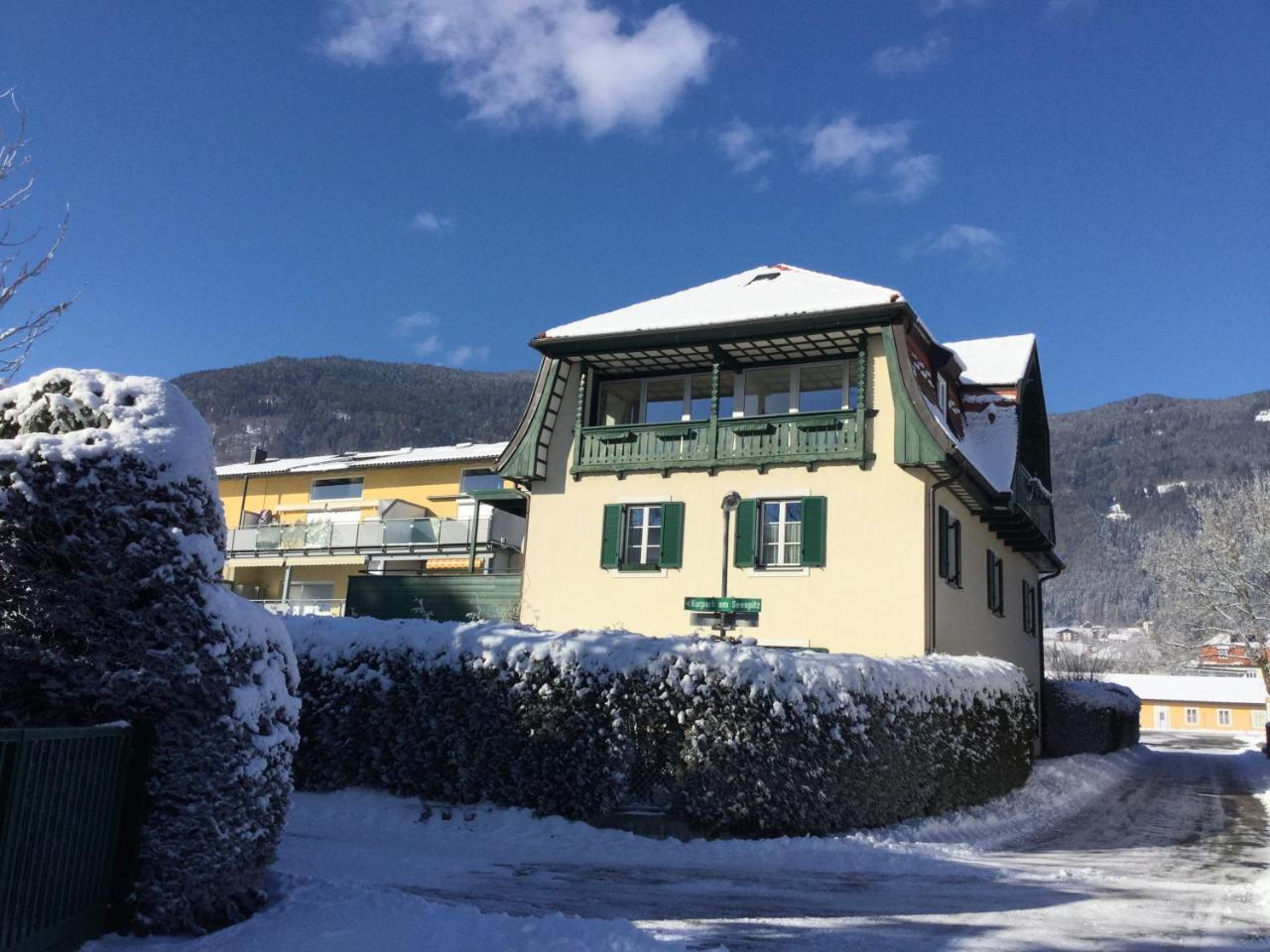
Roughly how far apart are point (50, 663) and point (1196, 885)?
415 inches

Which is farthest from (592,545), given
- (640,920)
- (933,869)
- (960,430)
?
(640,920)

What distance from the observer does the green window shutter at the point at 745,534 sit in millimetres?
21016

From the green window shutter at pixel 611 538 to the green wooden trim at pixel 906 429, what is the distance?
6.04 m

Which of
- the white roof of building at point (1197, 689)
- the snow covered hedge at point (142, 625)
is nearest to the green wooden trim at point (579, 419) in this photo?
the snow covered hedge at point (142, 625)

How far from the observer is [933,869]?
1078 centimetres

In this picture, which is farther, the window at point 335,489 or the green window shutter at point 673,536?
the window at point 335,489

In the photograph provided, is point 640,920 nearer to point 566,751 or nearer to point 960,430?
point 566,751

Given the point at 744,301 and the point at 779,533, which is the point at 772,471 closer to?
the point at 779,533

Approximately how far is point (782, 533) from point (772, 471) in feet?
4.17

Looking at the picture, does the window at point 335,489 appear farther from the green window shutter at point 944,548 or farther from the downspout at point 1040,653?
the green window shutter at point 944,548

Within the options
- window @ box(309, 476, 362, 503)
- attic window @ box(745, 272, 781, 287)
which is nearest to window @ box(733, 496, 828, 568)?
attic window @ box(745, 272, 781, 287)

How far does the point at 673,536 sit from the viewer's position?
21844 millimetres

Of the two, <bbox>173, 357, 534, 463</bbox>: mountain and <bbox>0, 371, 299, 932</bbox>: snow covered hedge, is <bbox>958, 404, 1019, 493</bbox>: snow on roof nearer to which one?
<bbox>0, 371, 299, 932</bbox>: snow covered hedge

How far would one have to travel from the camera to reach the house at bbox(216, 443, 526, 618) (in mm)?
25562
